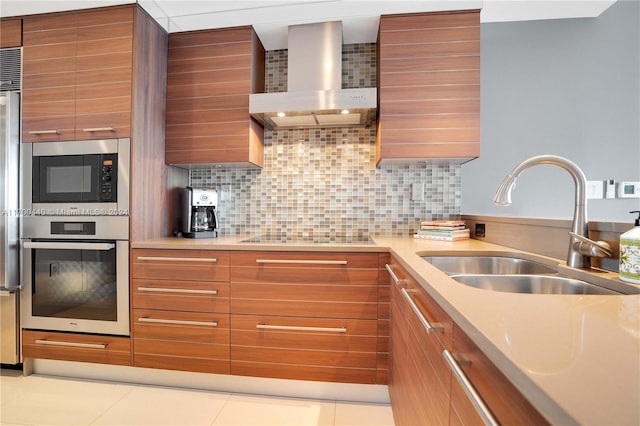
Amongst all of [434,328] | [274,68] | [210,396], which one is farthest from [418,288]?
[274,68]

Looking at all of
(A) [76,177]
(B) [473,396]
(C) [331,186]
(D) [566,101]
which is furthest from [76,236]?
(D) [566,101]

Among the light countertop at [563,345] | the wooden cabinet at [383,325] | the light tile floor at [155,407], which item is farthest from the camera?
the wooden cabinet at [383,325]

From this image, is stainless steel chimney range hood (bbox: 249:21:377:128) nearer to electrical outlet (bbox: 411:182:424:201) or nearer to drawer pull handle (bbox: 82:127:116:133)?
electrical outlet (bbox: 411:182:424:201)

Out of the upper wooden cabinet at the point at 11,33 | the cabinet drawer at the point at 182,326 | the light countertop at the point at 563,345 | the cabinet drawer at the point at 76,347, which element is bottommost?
the cabinet drawer at the point at 76,347

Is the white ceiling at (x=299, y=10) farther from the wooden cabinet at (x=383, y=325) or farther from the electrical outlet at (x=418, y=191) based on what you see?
the wooden cabinet at (x=383, y=325)

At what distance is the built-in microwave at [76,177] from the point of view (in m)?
1.81

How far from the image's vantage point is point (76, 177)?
73.1 inches

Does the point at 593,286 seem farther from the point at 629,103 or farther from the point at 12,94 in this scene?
the point at 12,94

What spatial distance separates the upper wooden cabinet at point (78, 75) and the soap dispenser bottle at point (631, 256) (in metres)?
2.31

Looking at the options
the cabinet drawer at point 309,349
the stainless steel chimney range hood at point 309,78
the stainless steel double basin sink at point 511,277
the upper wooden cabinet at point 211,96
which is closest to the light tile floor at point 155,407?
the cabinet drawer at point 309,349

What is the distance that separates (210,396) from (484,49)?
298 centimetres

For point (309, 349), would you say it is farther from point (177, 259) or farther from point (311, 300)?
point (177, 259)

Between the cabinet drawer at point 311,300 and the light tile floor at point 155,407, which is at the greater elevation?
the cabinet drawer at point 311,300

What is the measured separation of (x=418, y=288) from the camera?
3.06 feet
